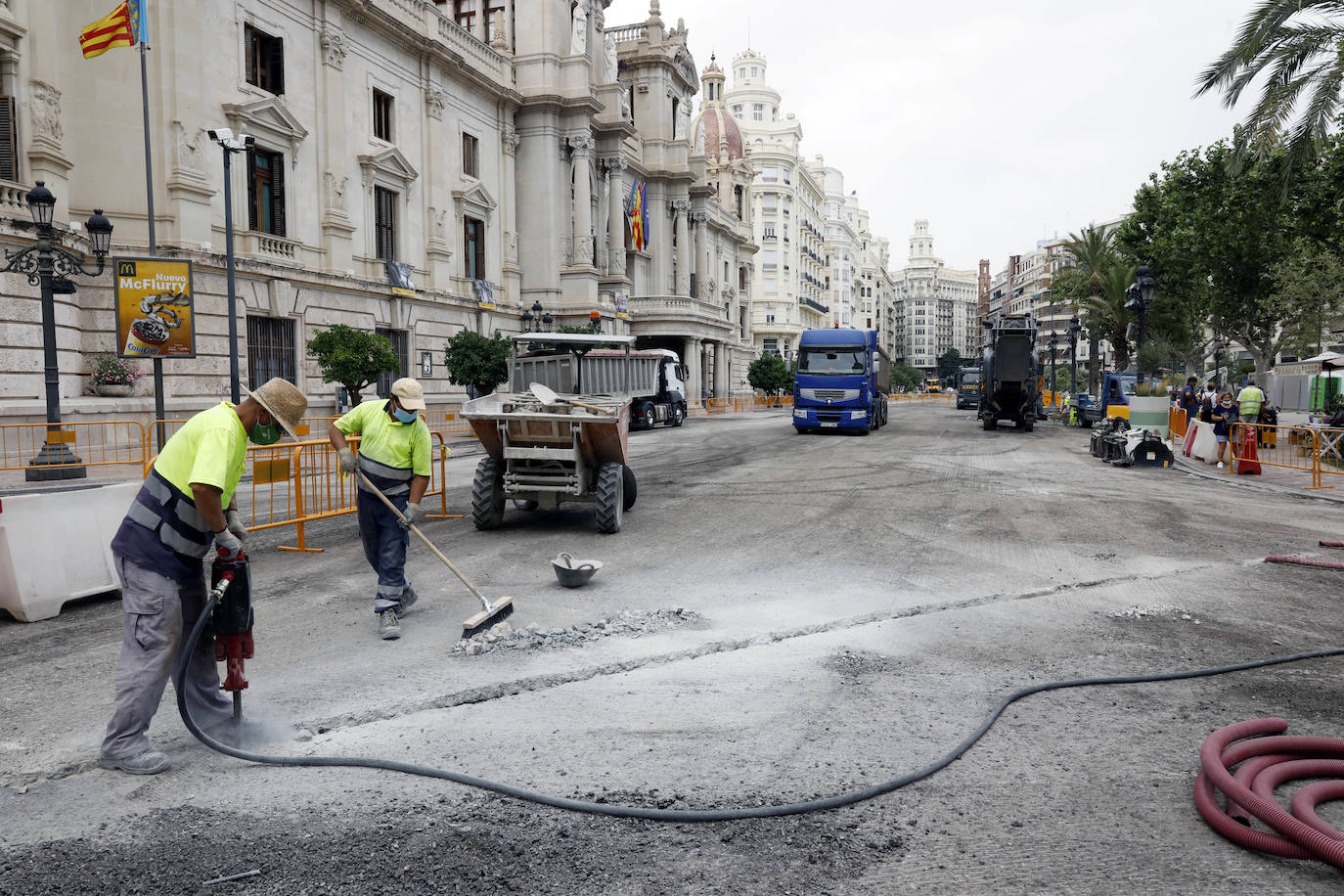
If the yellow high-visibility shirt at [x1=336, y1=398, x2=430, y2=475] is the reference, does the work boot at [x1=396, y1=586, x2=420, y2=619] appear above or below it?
below

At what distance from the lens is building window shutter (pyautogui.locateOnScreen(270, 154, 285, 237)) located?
1053 inches

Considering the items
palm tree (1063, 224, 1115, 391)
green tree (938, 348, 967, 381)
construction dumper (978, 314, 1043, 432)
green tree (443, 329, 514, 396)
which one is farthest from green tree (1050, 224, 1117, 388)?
green tree (938, 348, 967, 381)

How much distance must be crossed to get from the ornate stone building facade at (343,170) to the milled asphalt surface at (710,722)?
53.0 feet

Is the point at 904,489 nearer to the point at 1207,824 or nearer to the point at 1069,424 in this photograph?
the point at 1207,824

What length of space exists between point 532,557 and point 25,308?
16046 millimetres

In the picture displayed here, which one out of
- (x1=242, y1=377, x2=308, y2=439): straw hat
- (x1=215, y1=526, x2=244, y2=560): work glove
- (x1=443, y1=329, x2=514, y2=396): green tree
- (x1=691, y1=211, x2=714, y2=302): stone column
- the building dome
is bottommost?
(x1=215, y1=526, x2=244, y2=560): work glove

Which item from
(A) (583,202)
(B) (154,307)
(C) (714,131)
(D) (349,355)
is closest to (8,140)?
(B) (154,307)

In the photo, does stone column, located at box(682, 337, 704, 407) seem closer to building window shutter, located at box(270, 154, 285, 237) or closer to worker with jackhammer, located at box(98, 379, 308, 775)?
building window shutter, located at box(270, 154, 285, 237)

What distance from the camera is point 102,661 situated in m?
5.71

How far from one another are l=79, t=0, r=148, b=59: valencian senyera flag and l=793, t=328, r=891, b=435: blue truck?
19013 millimetres

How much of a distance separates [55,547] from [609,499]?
211 inches

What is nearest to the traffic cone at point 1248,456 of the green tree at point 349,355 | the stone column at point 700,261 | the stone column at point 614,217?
the green tree at point 349,355

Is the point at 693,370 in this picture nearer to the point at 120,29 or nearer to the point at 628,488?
the point at 120,29

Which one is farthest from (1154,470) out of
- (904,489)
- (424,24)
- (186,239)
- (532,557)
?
(424,24)
